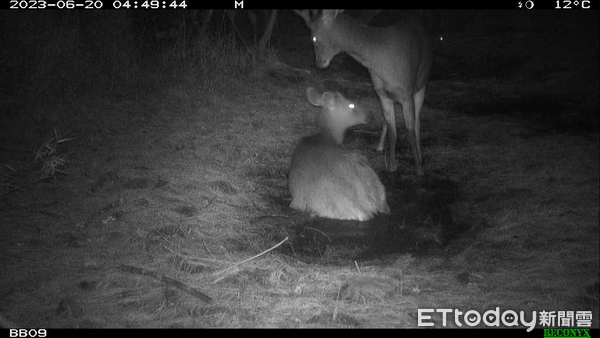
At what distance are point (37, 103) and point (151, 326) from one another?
5.71m

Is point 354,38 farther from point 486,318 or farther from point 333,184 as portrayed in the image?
point 486,318

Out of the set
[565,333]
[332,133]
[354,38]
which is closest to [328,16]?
[354,38]

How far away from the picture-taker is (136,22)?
11070mm

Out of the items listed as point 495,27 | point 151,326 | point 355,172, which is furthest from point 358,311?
point 495,27

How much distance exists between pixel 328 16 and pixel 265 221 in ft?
8.85

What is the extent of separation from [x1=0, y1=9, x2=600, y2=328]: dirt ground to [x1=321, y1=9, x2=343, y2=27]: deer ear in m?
1.81

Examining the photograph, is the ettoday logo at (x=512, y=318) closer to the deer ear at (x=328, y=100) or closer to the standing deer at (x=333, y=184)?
the standing deer at (x=333, y=184)

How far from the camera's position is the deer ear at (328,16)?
6.84 m

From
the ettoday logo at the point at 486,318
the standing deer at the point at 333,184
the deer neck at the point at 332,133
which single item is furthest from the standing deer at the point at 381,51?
the ettoday logo at the point at 486,318

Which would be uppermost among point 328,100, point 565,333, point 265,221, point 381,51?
point 381,51

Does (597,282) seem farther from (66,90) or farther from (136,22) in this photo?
(136,22)

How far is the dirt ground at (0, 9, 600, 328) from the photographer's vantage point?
13.0ft

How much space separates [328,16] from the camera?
22.5ft

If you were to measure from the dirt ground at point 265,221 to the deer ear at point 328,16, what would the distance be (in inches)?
71.2
